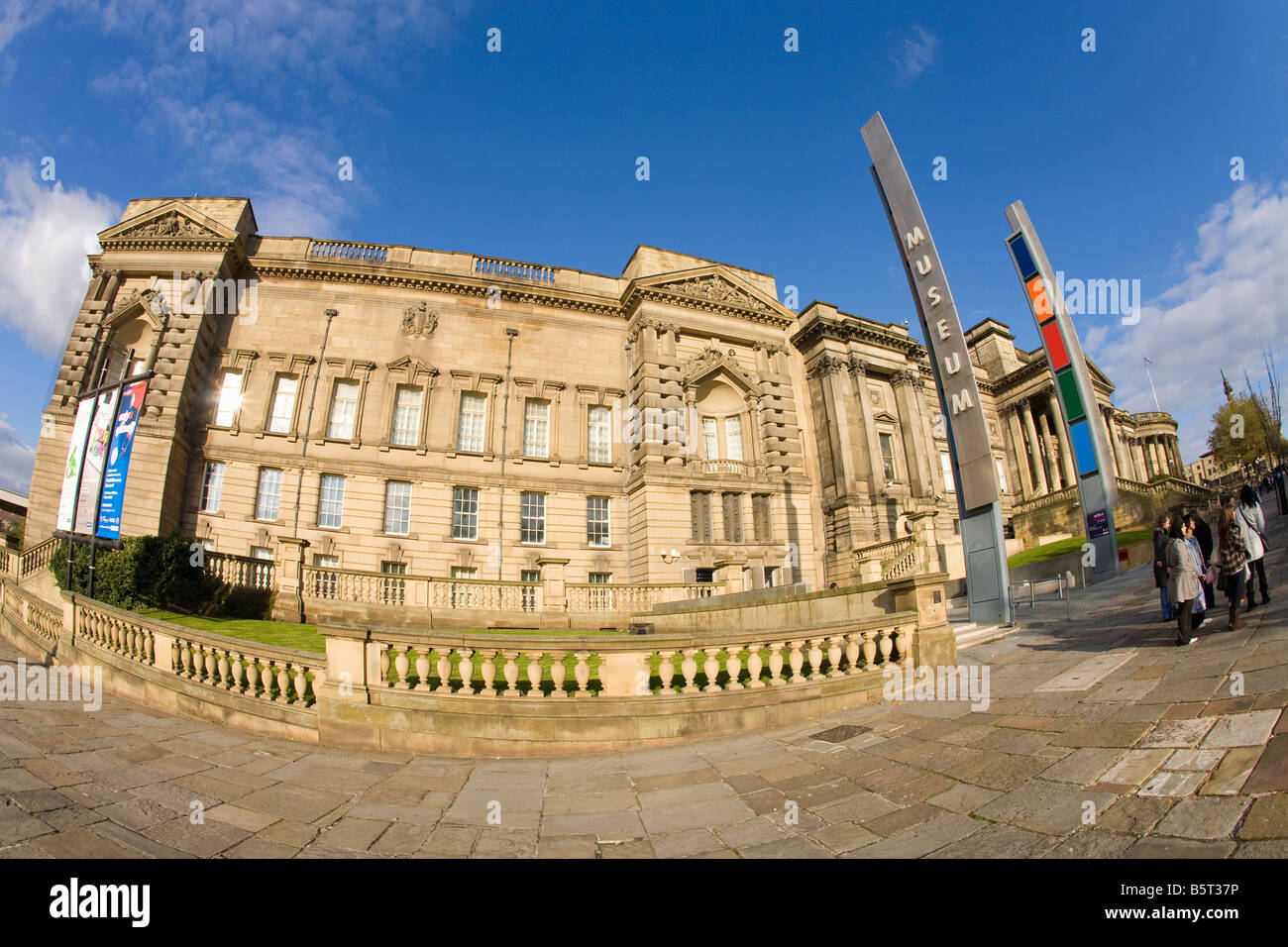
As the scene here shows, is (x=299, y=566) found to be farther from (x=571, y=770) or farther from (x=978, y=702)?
(x=978, y=702)

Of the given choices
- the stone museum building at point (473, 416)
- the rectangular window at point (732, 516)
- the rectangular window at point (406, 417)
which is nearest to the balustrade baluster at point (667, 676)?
the stone museum building at point (473, 416)

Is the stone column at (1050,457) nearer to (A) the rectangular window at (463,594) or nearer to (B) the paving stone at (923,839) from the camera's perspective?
(A) the rectangular window at (463,594)

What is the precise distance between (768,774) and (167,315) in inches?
1175

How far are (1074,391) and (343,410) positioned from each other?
3092cm

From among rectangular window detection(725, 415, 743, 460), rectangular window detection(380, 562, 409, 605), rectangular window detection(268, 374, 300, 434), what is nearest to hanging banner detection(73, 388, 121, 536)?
rectangular window detection(380, 562, 409, 605)

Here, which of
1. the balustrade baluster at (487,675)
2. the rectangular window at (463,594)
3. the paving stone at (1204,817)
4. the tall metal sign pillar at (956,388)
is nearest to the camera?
the paving stone at (1204,817)

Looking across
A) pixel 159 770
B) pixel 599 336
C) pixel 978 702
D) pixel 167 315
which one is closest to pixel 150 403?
pixel 167 315

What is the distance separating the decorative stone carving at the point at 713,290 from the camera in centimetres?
2925

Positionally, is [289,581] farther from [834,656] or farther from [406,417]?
[834,656]

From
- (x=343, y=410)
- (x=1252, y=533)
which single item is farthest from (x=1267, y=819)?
(x=343, y=410)

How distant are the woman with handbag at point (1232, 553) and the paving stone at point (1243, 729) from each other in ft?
16.1

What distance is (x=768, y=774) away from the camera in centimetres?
544

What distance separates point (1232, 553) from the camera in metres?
8.05

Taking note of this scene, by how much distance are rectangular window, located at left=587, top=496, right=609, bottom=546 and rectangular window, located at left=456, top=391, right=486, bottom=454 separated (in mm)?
6054
